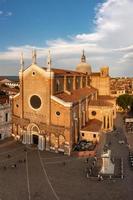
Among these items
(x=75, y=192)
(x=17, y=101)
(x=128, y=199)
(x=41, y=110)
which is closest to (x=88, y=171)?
(x=75, y=192)

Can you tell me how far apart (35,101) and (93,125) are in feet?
38.9

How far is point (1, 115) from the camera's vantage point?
161ft

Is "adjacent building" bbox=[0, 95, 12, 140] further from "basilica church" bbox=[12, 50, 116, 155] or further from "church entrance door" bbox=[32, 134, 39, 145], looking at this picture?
"church entrance door" bbox=[32, 134, 39, 145]

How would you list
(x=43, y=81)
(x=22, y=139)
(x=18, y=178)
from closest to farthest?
(x=18, y=178) < (x=43, y=81) < (x=22, y=139)

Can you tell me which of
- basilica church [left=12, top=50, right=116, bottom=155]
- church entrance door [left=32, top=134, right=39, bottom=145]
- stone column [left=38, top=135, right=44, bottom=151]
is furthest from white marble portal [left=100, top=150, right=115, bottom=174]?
church entrance door [left=32, top=134, right=39, bottom=145]

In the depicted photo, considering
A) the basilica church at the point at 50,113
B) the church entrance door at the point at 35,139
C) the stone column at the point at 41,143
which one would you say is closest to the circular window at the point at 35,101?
the basilica church at the point at 50,113

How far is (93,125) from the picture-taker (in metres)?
51.4

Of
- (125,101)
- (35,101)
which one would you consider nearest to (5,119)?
(35,101)

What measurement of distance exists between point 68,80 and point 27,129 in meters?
12.4

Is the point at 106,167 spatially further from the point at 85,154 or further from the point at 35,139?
the point at 35,139

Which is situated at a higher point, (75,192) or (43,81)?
(43,81)

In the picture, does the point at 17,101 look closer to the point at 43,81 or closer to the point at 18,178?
the point at 43,81

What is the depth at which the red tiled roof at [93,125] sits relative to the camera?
4919 cm

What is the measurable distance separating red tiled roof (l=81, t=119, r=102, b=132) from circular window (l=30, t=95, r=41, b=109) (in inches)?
359
